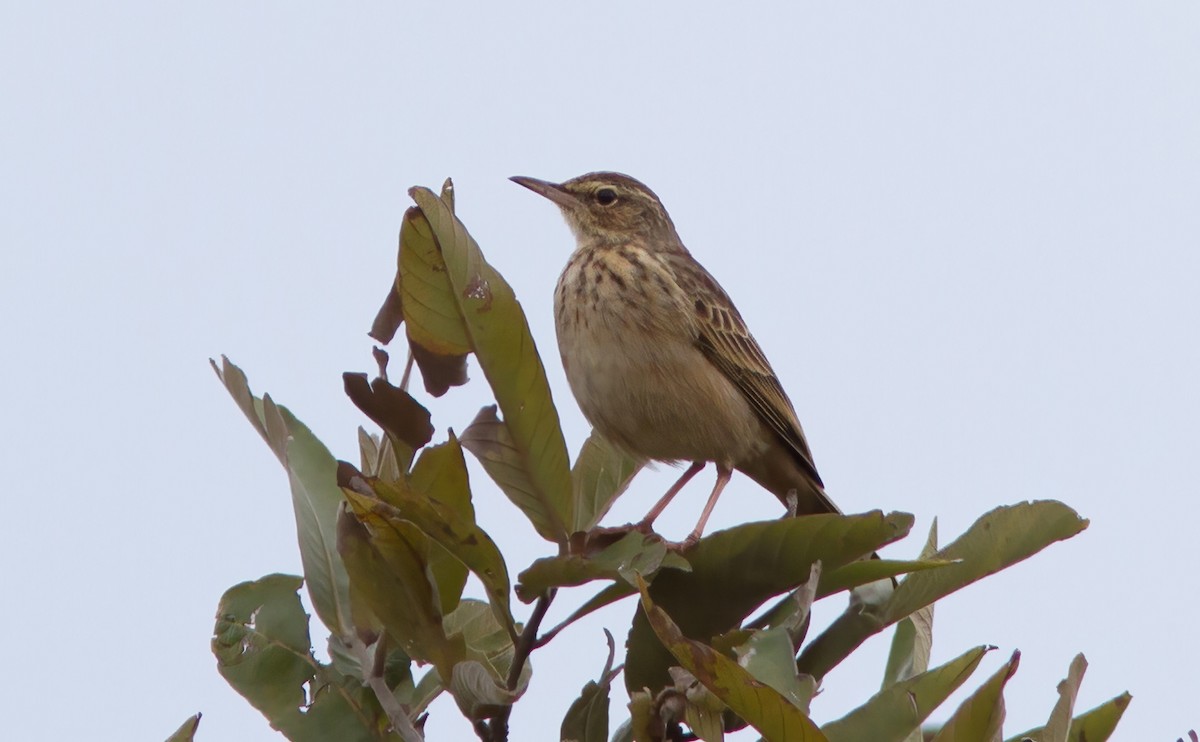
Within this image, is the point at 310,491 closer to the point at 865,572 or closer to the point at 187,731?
the point at 187,731

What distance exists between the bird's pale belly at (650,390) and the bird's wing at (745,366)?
0.13 metres

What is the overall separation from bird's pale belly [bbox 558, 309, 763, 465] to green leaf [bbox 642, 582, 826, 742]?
3135 mm

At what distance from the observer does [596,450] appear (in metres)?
5.60

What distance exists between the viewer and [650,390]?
22.0 ft

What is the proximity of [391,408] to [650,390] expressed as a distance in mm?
3061

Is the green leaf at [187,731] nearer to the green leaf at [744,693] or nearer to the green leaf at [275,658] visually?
the green leaf at [275,658]

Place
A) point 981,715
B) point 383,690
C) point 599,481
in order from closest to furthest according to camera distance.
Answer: point 981,715 → point 383,690 → point 599,481

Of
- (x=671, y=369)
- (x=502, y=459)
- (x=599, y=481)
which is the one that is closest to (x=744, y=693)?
(x=502, y=459)

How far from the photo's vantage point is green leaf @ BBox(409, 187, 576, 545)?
12.2ft

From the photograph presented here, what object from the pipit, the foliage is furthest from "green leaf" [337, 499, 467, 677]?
the pipit

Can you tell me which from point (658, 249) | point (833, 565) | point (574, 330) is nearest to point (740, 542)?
point (833, 565)

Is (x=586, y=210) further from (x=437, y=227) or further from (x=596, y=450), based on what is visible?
(x=437, y=227)

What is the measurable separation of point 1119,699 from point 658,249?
4.49m

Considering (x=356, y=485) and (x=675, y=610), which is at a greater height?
(x=356, y=485)
